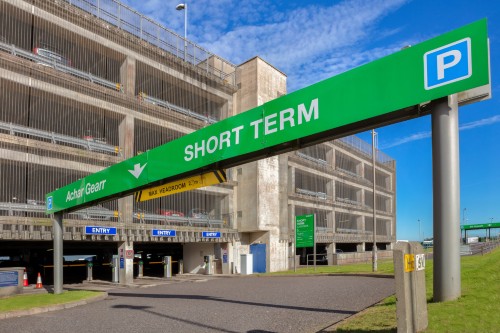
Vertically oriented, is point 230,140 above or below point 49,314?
above

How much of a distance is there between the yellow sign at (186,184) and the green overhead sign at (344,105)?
0.20m

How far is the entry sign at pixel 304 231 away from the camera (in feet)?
93.9

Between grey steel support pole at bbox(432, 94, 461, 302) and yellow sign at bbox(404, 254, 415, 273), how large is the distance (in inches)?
40.9

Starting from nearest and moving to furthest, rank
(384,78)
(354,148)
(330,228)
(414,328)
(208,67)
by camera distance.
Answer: (414,328)
(384,78)
(208,67)
(330,228)
(354,148)

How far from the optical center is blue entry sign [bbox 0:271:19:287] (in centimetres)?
1733

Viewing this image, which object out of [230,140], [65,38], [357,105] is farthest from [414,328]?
[65,38]

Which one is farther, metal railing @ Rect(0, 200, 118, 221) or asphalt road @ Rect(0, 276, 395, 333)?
metal railing @ Rect(0, 200, 118, 221)

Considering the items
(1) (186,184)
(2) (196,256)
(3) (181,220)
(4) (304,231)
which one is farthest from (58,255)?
(2) (196,256)

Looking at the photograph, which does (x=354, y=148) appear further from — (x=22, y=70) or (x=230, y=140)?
(x=230, y=140)

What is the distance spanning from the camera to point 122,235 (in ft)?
87.2

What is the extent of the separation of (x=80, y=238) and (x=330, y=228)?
32466mm

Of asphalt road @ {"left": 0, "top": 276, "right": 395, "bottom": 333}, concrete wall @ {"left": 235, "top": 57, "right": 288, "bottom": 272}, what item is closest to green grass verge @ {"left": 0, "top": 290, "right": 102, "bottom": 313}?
asphalt road @ {"left": 0, "top": 276, "right": 395, "bottom": 333}

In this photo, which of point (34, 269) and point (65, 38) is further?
point (34, 269)

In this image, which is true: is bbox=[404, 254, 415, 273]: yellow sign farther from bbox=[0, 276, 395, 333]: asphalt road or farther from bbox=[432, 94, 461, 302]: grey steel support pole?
bbox=[0, 276, 395, 333]: asphalt road
